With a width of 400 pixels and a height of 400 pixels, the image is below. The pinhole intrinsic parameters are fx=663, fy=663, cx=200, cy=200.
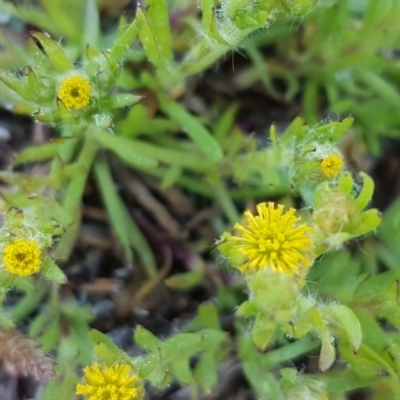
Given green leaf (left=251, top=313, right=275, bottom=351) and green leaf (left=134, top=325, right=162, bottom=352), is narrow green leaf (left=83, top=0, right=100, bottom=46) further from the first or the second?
green leaf (left=251, top=313, right=275, bottom=351)

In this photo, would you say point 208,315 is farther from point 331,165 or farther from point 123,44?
point 123,44

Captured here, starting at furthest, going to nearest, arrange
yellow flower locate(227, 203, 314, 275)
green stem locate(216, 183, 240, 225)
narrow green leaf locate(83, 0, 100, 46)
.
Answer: green stem locate(216, 183, 240, 225), narrow green leaf locate(83, 0, 100, 46), yellow flower locate(227, 203, 314, 275)

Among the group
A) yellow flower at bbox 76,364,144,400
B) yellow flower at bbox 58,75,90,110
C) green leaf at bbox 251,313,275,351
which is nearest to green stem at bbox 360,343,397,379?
green leaf at bbox 251,313,275,351

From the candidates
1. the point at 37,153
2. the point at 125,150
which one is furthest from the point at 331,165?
the point at 37,153

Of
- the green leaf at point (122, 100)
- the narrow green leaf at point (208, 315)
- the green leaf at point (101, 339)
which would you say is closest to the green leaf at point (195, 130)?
the green leaf at point (122, 100)

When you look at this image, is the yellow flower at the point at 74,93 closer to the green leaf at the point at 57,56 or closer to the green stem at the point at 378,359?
the green leaf at the point at 57,56

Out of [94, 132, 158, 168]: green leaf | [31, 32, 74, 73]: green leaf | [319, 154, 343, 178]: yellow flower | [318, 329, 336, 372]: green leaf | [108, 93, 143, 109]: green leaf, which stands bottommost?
[318, 329, 336, 372]: green leaf
